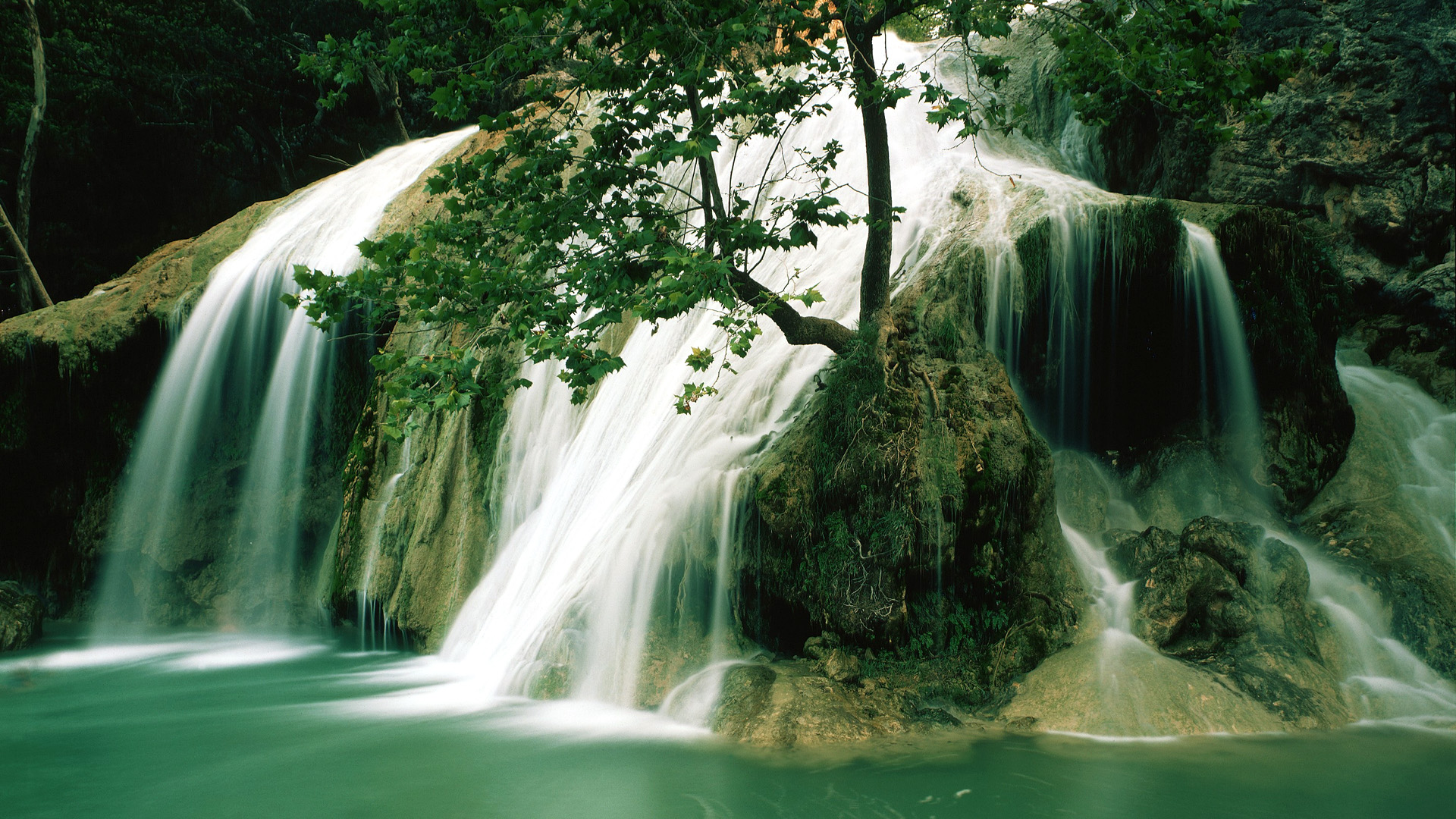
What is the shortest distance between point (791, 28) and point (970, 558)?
11.5ft

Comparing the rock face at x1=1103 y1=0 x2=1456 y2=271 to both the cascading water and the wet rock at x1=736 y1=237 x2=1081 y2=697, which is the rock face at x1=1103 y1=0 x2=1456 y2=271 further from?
the wet rock at x1=736 y1=237 x2=1081 y2=697

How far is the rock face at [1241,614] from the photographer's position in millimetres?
5738

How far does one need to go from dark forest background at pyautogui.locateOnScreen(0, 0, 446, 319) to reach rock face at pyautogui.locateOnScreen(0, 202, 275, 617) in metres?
6.22

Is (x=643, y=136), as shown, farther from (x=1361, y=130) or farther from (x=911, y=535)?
(x=1361, y=130)

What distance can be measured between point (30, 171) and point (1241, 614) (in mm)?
19898

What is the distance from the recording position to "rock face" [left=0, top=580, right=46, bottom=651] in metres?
9.70

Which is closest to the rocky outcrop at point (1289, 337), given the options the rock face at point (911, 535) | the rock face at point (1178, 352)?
the rock face at point (1178, 352)

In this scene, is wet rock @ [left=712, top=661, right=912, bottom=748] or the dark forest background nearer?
wet rock @ [left=712, top=661, right=912, bottom=748]

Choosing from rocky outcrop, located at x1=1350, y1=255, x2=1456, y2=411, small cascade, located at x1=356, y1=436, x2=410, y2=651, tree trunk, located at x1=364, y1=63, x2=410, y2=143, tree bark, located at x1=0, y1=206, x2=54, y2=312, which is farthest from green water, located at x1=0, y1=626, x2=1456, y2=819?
tree trunk, located at x1=364, y1=63, x2=410, y2=143

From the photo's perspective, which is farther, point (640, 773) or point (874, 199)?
point (874, 199)

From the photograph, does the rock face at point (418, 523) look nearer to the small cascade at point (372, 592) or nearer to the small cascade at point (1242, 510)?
the small cascade at point (372, 592)

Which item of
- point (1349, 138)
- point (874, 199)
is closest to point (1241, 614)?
point (874, 199)

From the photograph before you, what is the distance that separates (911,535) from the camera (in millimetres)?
5750

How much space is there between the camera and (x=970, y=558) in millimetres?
6027
